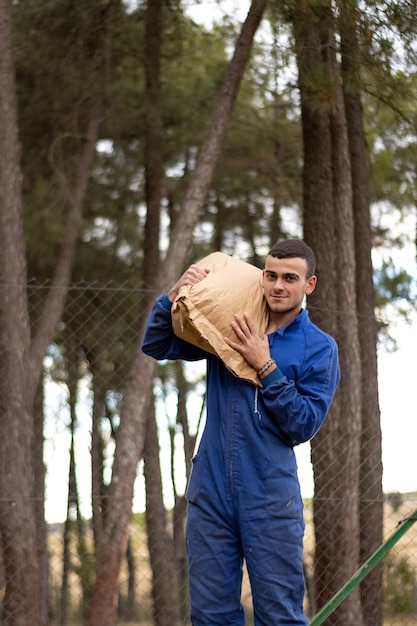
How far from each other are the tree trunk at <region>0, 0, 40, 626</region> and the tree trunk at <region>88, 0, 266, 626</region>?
1.50ft

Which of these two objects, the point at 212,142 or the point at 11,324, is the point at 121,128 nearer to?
the point at 212,142

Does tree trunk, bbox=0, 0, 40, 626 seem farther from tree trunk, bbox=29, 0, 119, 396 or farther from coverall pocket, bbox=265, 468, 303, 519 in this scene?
coverall pocket, bbox=265, 468, 303, 519

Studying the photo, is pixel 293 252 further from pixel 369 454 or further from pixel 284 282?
pixel 369 454

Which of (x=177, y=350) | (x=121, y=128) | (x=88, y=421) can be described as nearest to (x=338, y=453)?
(x=177, y=350)

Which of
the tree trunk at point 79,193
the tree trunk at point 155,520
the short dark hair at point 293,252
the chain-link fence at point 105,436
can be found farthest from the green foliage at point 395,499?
the tree trunk at point 155,520

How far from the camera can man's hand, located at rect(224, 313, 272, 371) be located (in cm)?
317

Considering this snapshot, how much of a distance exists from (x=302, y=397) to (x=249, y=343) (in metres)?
0.24

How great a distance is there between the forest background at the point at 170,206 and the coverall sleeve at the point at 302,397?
8.60ft

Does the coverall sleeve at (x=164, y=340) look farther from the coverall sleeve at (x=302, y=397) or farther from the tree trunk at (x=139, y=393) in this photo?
the tree trunk at (x=139, y=393)

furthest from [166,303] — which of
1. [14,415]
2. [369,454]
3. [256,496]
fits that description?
→ [369,454]

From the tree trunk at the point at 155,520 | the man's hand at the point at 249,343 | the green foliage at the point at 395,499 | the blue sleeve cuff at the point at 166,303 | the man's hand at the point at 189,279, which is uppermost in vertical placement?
the man's hand at the point at 189,279

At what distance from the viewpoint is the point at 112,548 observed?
6.50 meters

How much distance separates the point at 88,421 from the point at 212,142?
24.1 ft

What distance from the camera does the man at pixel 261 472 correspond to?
3.16 metres
